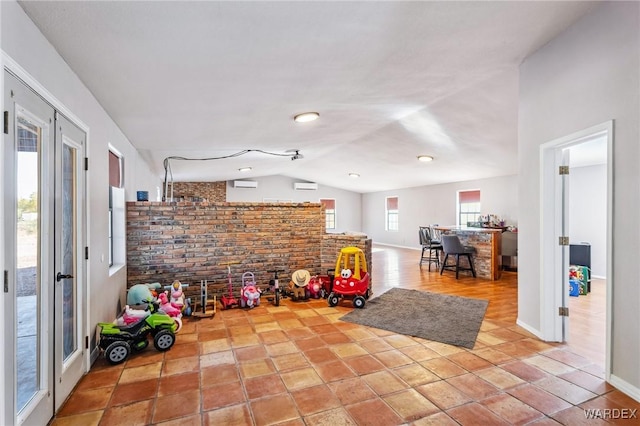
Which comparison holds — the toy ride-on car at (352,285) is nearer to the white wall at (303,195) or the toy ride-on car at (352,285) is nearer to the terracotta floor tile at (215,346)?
the terracotta floor tile at (215,346)

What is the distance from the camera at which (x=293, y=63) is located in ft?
8.60

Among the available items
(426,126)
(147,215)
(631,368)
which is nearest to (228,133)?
(147,215)

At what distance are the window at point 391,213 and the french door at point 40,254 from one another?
35.6 ft

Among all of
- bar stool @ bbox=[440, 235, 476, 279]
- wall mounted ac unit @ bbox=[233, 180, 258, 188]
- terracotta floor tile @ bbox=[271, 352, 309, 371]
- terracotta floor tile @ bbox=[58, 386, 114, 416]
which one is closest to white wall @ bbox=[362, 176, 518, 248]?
bar stool @ bbox=[440, 235, 476, 279]

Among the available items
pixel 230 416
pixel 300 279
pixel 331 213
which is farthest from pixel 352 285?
pixel 331 213

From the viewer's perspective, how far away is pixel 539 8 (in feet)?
7.79

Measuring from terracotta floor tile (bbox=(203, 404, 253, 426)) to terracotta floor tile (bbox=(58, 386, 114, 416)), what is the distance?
0.76 m

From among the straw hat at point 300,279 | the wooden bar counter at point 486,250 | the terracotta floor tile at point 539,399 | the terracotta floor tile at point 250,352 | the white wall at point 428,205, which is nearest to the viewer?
the terracotta floor tile at point 539,399

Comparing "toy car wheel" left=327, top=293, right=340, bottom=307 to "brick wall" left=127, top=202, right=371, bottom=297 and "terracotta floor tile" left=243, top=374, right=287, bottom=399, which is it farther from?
"terracotta floor tile" left=243, top=374, right=287, bottom=399

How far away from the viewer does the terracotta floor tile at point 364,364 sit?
2.68m

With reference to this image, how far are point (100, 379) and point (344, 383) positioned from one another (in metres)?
1.86

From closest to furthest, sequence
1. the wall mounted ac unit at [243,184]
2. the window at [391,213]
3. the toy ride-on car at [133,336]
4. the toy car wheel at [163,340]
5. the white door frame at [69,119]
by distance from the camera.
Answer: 1. the white door frame at [69,119]
2. the toy ride-on car at [133,336]
3. the toy car wheel at [163,340]
4. the wall mounted ac unit at [243,184]
5. the window at [391,213]

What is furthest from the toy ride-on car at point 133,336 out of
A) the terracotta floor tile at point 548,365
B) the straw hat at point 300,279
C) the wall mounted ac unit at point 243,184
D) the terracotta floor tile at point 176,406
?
the wall mounted ac unit at point 243,184

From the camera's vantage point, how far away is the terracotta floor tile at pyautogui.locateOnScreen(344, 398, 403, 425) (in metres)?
Answer: 2.03
